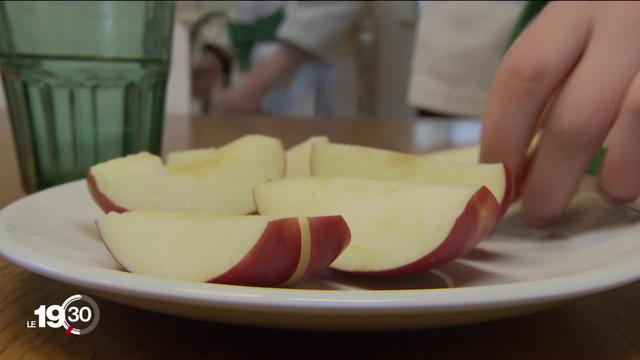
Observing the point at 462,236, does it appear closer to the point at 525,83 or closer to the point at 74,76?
the point at 525,83

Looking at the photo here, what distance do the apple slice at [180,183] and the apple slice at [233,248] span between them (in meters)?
0.10

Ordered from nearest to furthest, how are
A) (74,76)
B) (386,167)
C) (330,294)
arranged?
(330,294), (386,167), (74,76)

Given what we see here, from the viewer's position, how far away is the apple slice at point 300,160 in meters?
0.55

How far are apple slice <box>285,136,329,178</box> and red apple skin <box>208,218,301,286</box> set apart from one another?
22 centimetres

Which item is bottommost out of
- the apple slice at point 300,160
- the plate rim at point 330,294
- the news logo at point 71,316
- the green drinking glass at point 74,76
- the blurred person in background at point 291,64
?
the blurred person in background at point 291,64

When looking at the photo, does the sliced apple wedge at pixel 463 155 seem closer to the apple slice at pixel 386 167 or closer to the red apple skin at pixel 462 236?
the apple slice at pixel 386 167

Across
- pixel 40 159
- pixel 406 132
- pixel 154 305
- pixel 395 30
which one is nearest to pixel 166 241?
pixel 154 305

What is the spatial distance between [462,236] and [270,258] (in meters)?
0.11

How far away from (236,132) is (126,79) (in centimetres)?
51

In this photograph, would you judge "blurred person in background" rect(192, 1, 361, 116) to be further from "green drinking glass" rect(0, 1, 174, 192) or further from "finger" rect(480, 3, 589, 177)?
"finger" rect(480, 3, 589, 177)

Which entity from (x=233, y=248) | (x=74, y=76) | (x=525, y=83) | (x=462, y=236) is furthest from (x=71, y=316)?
(x=74, y=76)

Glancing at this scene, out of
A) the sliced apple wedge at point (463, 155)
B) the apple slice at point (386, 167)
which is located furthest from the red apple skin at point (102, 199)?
the sliced apple wedge at point (463, 155)

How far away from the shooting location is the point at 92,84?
693mm

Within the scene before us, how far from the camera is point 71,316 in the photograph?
333 millimetres
